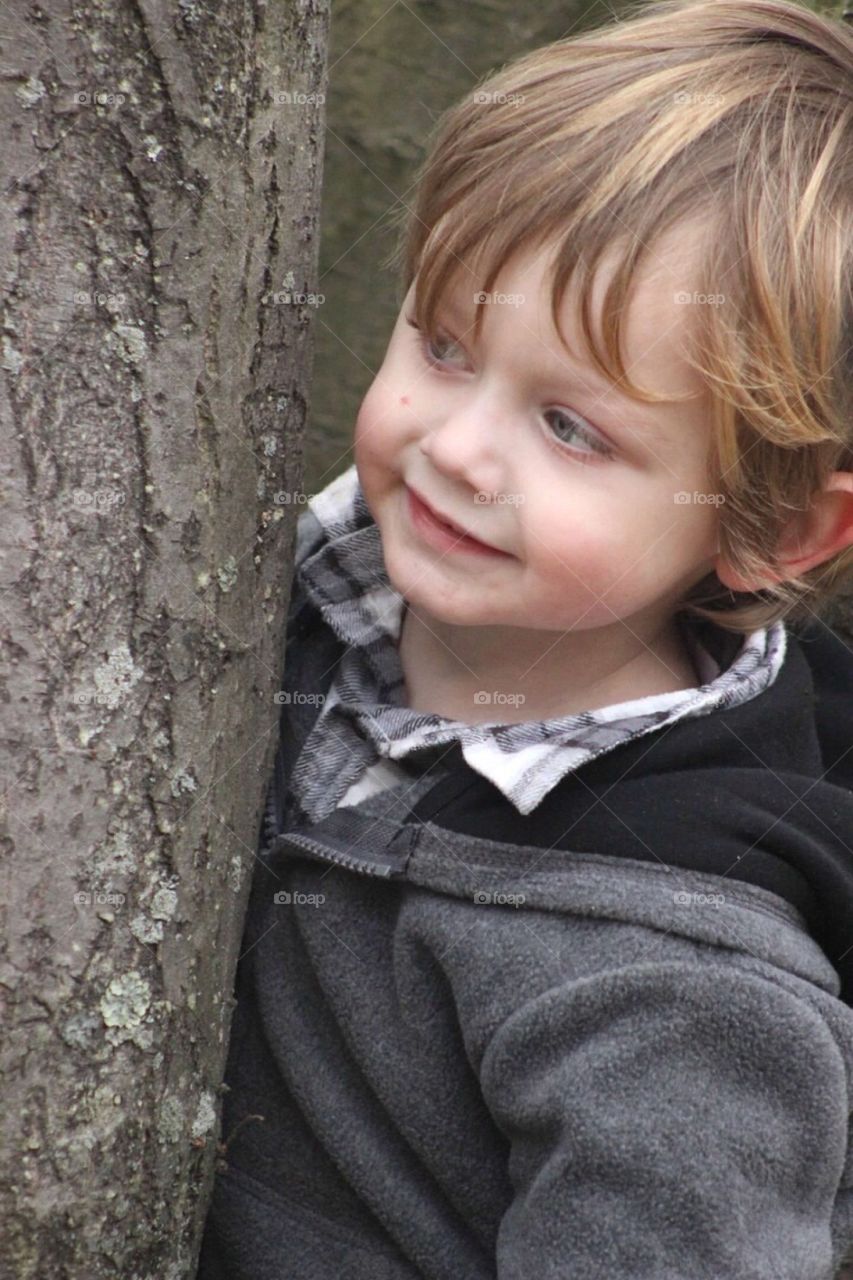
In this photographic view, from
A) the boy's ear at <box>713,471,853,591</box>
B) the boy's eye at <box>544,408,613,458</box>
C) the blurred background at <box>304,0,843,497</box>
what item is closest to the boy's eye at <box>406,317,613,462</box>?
the boy's eye at <box>544,408,613,458</box>

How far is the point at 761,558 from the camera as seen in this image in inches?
56.4

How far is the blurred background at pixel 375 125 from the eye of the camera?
88.0 inches

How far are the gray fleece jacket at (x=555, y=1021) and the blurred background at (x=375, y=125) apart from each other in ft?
2.89

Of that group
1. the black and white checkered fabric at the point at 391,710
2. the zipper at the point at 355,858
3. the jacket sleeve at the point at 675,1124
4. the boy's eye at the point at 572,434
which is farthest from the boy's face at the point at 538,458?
the jacket sleeve at the point at 675,1124

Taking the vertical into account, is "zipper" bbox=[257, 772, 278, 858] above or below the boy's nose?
below

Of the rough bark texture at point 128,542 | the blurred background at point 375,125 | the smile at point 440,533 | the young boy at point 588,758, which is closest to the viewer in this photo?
the rough bark texture at point 128,542

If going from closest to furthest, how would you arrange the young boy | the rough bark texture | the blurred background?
the rough bark texture → the young boy → the blurred background

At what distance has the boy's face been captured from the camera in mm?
1240

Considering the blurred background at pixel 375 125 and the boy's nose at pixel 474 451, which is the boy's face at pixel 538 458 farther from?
the blurred background at pixel 375 125

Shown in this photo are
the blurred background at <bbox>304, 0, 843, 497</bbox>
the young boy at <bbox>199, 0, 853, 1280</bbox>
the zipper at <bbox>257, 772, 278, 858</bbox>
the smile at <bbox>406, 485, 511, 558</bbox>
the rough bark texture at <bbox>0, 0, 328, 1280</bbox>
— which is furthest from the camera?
the blurred background at <bbox>304, 0, 843, 497</bbox>

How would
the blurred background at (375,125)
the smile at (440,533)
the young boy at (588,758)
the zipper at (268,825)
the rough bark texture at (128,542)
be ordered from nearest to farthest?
the rough bark texture at (128,542) < the young boy at (588,758) < the smile at (440,533) < the zipper at (268,825) < the blurred background at (375,125)

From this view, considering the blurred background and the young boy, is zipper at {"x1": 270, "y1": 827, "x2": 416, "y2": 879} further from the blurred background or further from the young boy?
the blurred background

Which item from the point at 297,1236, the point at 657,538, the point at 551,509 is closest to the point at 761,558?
the point at 657,538

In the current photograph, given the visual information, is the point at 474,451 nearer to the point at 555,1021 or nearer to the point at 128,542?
the point at 128,542
